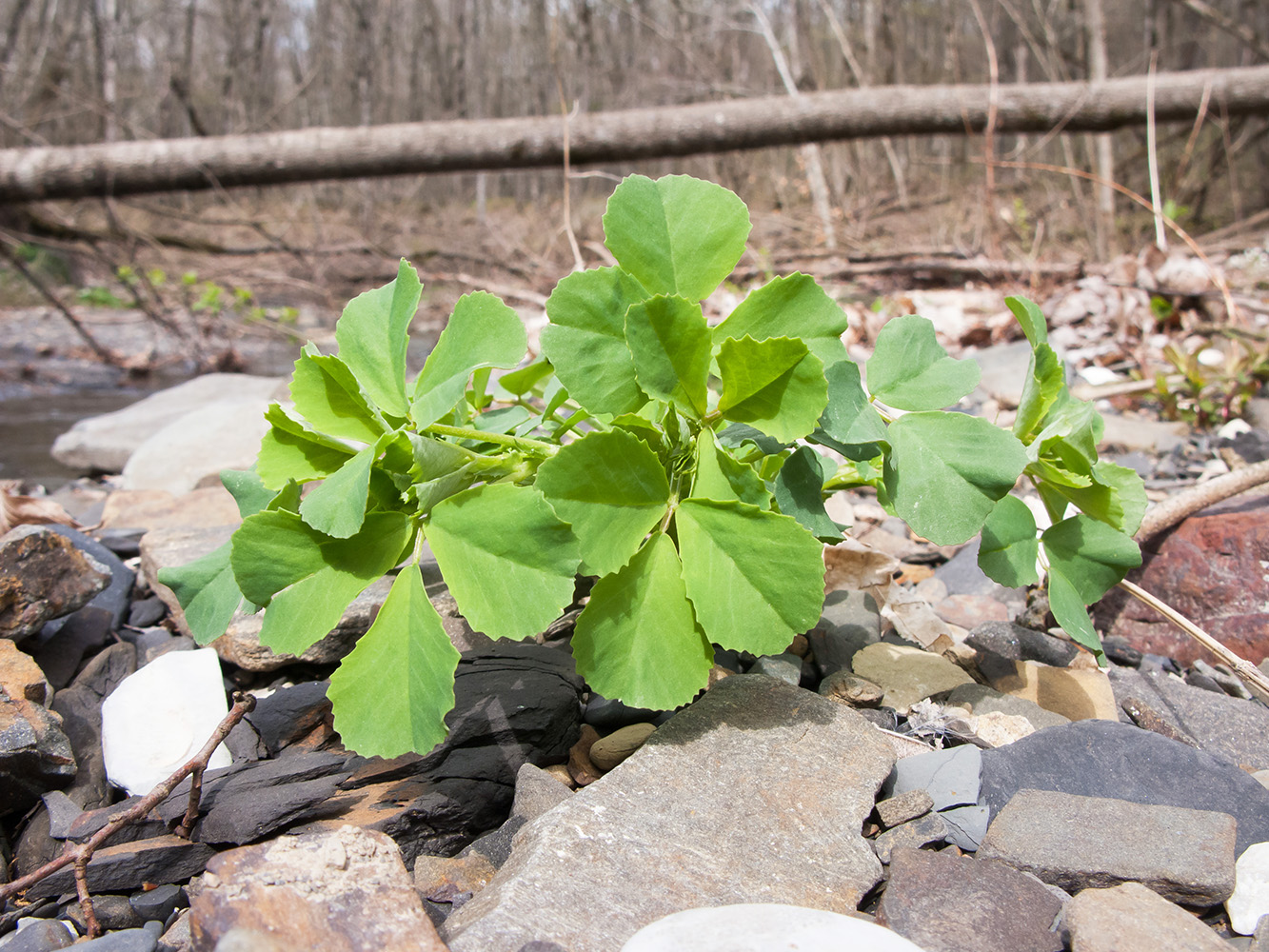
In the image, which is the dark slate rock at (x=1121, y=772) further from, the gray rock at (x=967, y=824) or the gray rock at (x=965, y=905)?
the gray rock at (x=965, y=905)

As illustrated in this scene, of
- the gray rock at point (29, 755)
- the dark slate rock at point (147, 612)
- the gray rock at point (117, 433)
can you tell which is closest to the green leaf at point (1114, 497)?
the gray rock at point (29, 755)

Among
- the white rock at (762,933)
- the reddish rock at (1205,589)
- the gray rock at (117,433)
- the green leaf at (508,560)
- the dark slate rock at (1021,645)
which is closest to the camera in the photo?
the white rock at (762,933)

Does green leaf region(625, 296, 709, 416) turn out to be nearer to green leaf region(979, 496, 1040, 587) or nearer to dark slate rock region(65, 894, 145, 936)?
green leaf region(979, 496, 1040, 587)

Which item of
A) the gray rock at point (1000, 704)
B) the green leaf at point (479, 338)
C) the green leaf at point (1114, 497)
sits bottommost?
the gray rock at point (1000, 704)

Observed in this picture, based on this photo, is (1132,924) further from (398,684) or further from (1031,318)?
(398,684)

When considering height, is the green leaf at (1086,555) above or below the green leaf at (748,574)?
below

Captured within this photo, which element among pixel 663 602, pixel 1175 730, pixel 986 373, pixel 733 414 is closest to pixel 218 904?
pixel 663 602

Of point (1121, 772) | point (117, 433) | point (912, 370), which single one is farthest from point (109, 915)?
point (117, 433)

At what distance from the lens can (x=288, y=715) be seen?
4.34 ft

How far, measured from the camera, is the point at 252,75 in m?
13.6

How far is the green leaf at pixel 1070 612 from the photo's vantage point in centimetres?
110

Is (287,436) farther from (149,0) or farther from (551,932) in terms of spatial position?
Answer: (149,0)

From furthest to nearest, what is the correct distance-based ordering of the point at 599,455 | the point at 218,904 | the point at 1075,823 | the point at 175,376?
the point at 175,376 → the point at 1075,823 → the point at 599,455 → the point at 218,904

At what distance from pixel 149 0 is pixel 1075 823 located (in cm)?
1888
